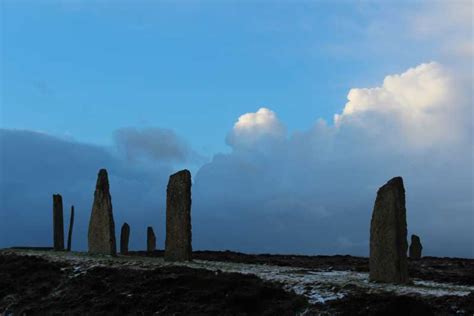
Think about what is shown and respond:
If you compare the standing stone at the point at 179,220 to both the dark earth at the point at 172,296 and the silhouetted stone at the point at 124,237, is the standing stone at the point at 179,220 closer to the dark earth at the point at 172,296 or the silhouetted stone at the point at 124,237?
the dark earth at the point at 172,296

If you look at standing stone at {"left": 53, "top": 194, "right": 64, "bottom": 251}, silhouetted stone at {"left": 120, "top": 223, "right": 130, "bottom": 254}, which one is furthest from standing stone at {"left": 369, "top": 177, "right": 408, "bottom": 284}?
silhouetted stone at {"left": 120, "top": 223, "right": 130, "bottom": 254}

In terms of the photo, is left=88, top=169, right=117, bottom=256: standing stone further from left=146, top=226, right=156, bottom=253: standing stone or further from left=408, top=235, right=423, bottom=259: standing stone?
left=408, top=235, right=423, bottom=259: standing stone

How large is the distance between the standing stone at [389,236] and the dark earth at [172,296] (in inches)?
138

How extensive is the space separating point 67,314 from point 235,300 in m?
6.41

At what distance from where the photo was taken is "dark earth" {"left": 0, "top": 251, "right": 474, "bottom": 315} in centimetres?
1941

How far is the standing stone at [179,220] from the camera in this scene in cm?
3042

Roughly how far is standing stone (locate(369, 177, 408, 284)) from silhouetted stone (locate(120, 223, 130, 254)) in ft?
87.5

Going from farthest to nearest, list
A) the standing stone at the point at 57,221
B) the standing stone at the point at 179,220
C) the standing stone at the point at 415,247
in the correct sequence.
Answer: the standing stone at the point at 415,247, the standing stone at the point at 57,221, the standing stone at the point at 179,220

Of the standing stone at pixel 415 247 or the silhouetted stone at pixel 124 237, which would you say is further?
the standing stone at pixel 415 247

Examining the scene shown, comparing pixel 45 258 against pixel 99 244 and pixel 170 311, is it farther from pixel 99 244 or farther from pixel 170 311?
pixel 170 311

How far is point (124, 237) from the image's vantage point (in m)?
47.7

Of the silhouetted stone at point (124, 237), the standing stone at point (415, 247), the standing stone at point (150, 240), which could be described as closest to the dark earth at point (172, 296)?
the silhouetted stone at point (124, 237)

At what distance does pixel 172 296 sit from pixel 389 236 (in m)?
7.95

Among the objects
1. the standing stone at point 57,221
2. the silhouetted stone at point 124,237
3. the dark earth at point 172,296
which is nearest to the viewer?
the dark earth at point 172,296
